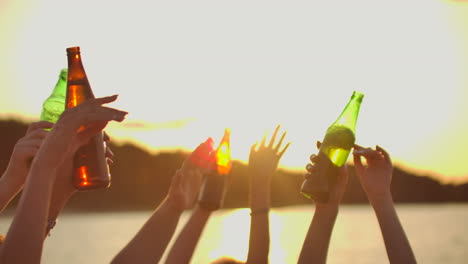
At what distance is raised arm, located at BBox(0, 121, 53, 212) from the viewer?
1.95m

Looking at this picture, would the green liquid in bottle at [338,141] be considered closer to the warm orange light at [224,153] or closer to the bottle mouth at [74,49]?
the warm orange light at [224,153]

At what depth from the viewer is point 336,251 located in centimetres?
5481

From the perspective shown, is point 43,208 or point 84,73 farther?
point 84,73

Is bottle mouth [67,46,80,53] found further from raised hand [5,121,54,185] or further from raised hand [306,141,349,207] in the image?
raised hand [306,141,349,207]

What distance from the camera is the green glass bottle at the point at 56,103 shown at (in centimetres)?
321

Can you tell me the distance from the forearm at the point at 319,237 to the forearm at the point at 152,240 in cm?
55

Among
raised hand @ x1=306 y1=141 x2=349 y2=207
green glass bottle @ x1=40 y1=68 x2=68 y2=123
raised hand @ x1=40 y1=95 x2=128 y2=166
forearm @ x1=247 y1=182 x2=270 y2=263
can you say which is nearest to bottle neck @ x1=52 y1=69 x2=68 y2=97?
green glass bottle @ x1=40 y1=68 x2=68 y2=123

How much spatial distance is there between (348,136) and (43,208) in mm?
2686

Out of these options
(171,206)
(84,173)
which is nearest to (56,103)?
(84,173)

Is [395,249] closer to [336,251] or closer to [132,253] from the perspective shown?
[132,253]

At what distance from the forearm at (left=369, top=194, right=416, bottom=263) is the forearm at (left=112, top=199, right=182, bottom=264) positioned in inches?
27.2

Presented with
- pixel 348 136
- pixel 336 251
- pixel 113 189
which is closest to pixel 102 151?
pixel 348 136

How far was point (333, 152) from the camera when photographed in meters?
3.71

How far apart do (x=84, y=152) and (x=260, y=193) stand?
697mm
